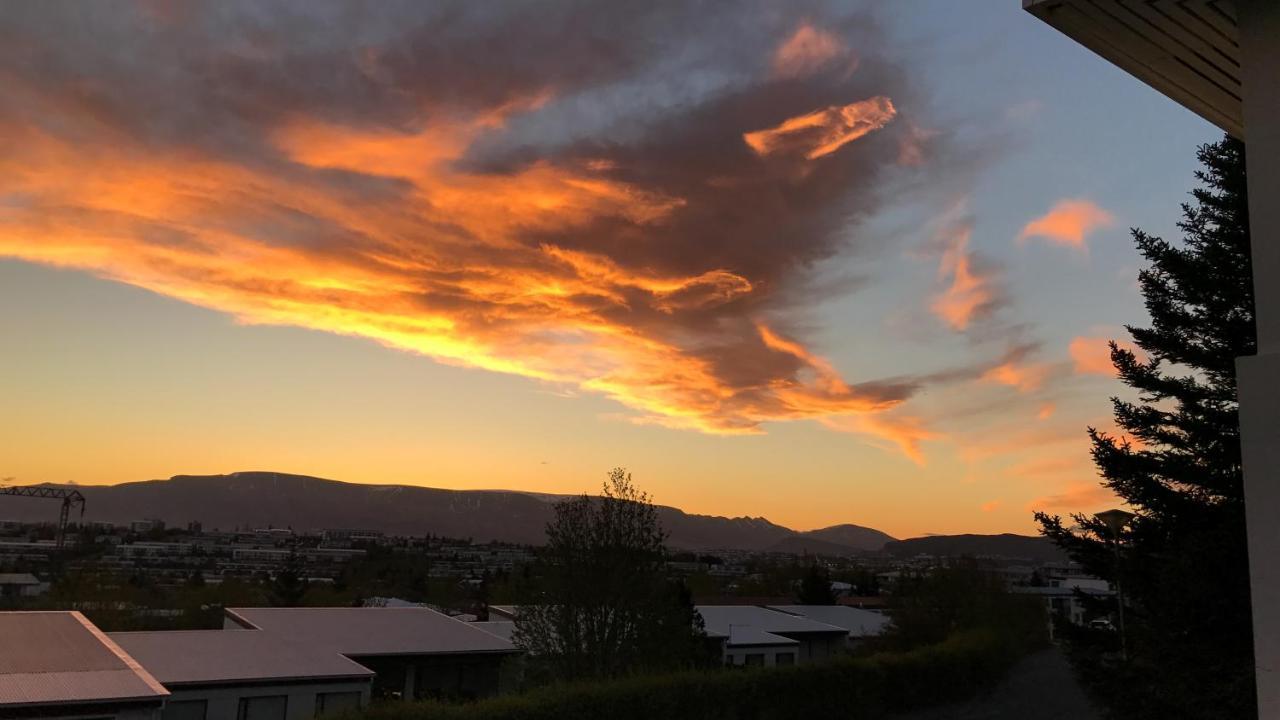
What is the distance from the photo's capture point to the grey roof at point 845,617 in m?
46.9

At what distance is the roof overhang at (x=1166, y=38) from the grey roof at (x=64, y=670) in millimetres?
20621

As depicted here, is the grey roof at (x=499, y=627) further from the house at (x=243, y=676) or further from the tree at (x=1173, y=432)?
the tree at (x=1173, y=432)

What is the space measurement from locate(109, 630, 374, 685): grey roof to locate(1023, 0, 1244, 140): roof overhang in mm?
24846

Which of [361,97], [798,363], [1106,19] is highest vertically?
[361,97]

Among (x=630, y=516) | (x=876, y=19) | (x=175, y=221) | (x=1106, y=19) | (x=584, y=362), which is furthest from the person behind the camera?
(x=584, y=362)

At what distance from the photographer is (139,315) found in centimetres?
2641

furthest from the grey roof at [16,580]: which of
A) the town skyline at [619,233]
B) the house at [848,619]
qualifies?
the house at [848,619]

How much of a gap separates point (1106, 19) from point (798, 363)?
25.0m

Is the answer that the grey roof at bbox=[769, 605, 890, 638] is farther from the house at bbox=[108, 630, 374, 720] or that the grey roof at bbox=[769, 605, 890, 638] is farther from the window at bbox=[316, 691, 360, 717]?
the house at bbox=[108, 630, 374, 720]

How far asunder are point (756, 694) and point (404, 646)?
1346cm

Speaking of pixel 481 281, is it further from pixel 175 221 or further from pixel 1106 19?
pixel 1106 19

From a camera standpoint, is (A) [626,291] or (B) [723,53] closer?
(B) [723,53]

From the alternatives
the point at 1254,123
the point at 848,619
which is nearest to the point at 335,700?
the point at 1254,123

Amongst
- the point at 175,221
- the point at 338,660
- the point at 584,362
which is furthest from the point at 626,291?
the point at 338,660
